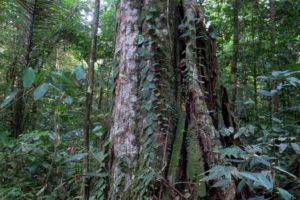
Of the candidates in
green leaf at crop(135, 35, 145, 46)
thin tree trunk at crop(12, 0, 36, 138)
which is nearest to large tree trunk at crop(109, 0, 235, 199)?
green leaf at crop(135, 35, 145, 46)

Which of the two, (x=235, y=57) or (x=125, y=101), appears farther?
(x=235, y=57)

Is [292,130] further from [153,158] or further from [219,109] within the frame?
[153,158]

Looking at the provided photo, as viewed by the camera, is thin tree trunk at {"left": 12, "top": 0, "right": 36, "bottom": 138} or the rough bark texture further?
thin tree trunk at {"left": 12, "top": 0, "right": 36, "bottom": 138}

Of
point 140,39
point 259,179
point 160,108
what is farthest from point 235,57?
point 259,179

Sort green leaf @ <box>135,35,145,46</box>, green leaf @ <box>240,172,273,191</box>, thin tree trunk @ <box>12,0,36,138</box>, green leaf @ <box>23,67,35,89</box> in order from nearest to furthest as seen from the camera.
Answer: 1. green leaf @ <box>23,67,35,89</box>
2. green leaf @ <box>240,172,273,191</box>
3. green leaf @ <box>135,35,145,46</box>
4. thin tree trunk @ <box>12,0,36,138</box>

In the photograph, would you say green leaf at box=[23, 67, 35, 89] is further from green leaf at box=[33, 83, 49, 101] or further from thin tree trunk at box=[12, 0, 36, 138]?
thin tree trunk at box=[12, 0, 36, 138]

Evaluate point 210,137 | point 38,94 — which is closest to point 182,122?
point 210,137

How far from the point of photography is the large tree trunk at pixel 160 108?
231cm

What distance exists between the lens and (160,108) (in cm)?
247

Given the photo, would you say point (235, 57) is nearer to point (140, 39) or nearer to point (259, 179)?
point (140, 39)

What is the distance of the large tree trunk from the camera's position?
2.31 meters

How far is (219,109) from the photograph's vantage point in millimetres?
2887

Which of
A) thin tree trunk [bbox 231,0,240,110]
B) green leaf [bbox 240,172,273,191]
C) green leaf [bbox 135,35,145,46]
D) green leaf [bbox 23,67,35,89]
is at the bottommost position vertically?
green leaf [bbox 240,172,273,191]

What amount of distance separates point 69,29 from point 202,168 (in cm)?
379
